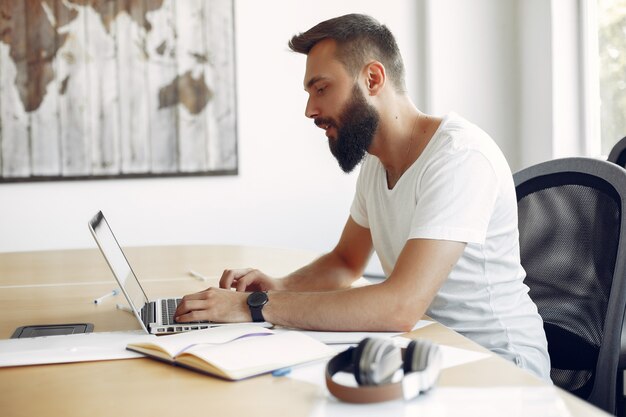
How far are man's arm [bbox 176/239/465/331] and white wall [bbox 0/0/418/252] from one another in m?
2.79

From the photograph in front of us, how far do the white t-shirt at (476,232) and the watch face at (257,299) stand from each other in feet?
0.97

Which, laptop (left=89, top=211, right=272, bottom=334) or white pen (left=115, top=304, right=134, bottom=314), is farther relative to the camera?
white pen (left=115, top=304, right=134, bottom=314)

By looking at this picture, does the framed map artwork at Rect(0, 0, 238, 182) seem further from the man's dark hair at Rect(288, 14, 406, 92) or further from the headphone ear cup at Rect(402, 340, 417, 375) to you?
the headphone ear cup at Rect(402, 340, 417, 375)

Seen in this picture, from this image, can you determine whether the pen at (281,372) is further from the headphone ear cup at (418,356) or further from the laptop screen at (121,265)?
the laptop screen at (121,265)

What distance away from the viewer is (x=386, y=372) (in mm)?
956

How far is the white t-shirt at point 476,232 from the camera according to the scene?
147cm

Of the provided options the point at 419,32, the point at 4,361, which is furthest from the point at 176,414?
the point at 419,32

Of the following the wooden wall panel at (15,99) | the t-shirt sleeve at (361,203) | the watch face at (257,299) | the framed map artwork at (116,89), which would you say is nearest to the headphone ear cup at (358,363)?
the watch face at (257,299)

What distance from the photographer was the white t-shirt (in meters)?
1.47

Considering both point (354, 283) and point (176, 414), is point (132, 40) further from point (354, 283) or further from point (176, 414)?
point (176, 414)

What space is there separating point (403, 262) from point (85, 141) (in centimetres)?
305

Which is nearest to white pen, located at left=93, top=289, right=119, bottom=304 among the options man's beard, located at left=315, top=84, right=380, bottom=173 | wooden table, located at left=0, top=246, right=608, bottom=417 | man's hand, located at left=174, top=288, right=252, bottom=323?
wooden table, located at left=0, top=246, right=608, bottom=417

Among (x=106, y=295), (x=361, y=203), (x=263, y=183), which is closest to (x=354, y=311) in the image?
(x=361, y=203)

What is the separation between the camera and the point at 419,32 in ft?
14.2
